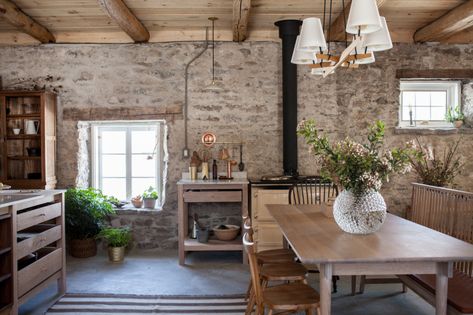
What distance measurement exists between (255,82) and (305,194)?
1632 mm

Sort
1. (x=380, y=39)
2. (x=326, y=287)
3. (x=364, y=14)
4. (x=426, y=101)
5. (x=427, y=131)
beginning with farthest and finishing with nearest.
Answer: (x=426, y=101)
(x=427, y=131)
(x=380, y=39)
(x=364, y=14)
(x=326, y=287)

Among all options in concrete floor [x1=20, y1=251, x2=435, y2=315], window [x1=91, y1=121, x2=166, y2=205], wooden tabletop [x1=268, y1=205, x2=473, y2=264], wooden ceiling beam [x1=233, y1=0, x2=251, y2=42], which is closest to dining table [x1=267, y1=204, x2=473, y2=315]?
wooden tabletop [x1=268, y1=205, x2=473, y2=264]

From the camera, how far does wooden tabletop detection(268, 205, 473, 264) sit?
2.28 m

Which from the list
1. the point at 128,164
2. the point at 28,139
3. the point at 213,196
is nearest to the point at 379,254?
the point at 213,196

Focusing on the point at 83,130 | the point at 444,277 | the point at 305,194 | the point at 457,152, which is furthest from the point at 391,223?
the point at 83,130

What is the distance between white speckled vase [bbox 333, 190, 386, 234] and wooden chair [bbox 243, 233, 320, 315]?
19.7 inches

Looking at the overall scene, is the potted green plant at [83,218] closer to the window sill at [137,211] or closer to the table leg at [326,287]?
the window sill at [137,211]

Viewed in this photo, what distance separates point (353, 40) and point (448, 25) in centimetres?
257

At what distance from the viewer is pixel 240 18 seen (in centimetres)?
482

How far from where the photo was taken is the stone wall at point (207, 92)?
5.73 metres

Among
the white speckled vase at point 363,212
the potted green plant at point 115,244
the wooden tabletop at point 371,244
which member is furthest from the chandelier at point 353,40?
the potted green plant at point 115,244

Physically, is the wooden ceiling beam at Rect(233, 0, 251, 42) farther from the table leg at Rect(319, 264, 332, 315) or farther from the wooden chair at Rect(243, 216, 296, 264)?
the table leg at Rect(319, 264, 332, 315)

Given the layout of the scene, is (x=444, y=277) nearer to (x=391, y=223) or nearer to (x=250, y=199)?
(x=391, y=223)

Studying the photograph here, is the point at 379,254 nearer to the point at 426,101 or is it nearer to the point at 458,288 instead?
the point at 458,288
